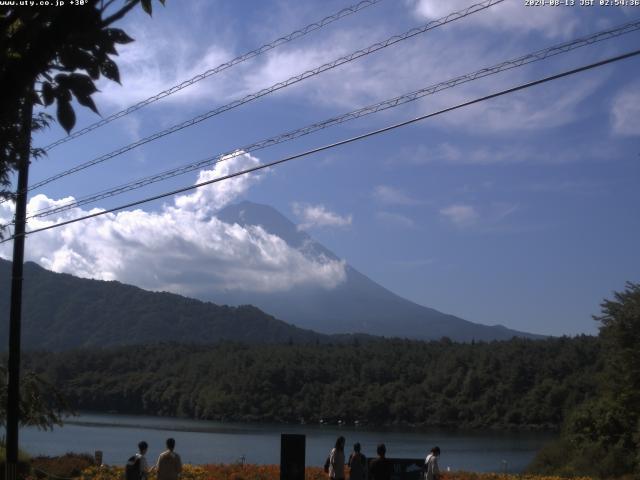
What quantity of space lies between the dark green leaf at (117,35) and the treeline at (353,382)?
2734 inches

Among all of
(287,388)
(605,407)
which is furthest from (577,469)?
(287,388)

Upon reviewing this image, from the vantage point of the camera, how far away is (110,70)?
4.30 meters

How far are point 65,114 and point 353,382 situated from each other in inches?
3617

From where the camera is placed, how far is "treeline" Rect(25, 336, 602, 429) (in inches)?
3140

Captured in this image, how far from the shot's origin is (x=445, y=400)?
280ft

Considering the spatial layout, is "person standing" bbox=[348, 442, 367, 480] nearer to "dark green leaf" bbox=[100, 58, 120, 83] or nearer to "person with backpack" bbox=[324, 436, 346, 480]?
"person with backpack" bbox=[324, 436, 346, 480]

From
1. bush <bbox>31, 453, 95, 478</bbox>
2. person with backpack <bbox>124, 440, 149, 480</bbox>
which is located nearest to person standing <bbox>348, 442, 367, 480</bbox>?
person with backpack <bbox>124, 440, 149, 480</bbox>

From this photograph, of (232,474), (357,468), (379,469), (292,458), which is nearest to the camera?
(292,458)

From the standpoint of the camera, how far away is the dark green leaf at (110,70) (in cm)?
428

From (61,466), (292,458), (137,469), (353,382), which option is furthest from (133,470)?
(353,382)

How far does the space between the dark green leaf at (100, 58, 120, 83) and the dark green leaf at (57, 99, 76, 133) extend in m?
0.26

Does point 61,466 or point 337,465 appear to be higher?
point 337,465

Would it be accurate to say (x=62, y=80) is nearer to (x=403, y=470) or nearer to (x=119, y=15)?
(x=119, y=15)

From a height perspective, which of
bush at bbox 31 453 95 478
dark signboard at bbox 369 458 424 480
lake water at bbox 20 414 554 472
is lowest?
lake water at bbox 20 414 554 472
